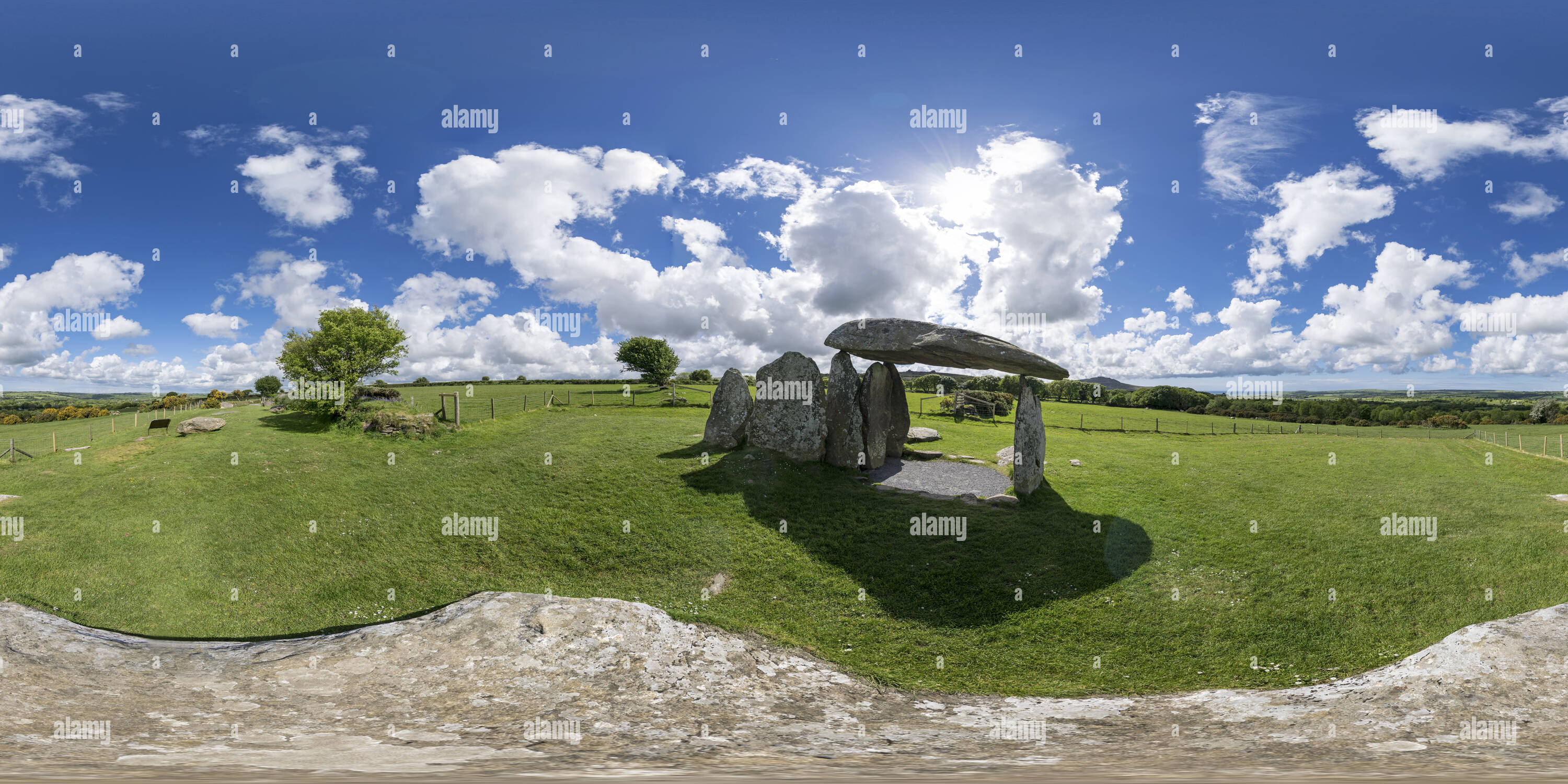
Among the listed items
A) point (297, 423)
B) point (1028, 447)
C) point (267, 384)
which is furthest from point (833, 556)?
point (267, 384)

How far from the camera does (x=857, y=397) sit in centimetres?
1688

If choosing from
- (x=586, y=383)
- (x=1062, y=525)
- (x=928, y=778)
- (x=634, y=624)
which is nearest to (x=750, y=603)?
(x=634, y=624)

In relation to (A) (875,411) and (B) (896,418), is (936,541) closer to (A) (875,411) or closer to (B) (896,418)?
(A) (875,411)

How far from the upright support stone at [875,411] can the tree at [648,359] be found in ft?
133

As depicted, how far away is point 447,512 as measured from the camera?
13.7m

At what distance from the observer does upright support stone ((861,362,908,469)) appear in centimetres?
1686

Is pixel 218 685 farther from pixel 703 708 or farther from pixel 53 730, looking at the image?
pixel 703 708

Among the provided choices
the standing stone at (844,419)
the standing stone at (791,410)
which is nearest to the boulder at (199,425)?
the standing stone at (791,410)

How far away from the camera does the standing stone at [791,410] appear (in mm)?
16375

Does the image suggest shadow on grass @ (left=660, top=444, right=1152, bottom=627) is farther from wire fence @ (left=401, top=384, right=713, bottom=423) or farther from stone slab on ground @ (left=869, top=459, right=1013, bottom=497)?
wire fence @ (left=401, top=384, right=713, bottom=423)

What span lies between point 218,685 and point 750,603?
22.5 feet

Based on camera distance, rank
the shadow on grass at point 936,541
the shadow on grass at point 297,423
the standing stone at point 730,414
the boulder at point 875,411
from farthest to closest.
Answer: the shadow on grass at point 297,423 → the standing stone at point 730,414 → the boulder at point 875,411 → the shadow on grass at point 936,541

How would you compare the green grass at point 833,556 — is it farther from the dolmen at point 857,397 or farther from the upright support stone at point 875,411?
the upright support stone at point 875,411

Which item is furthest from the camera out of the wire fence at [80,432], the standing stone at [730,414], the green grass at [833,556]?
the wire fence at [80,432]
